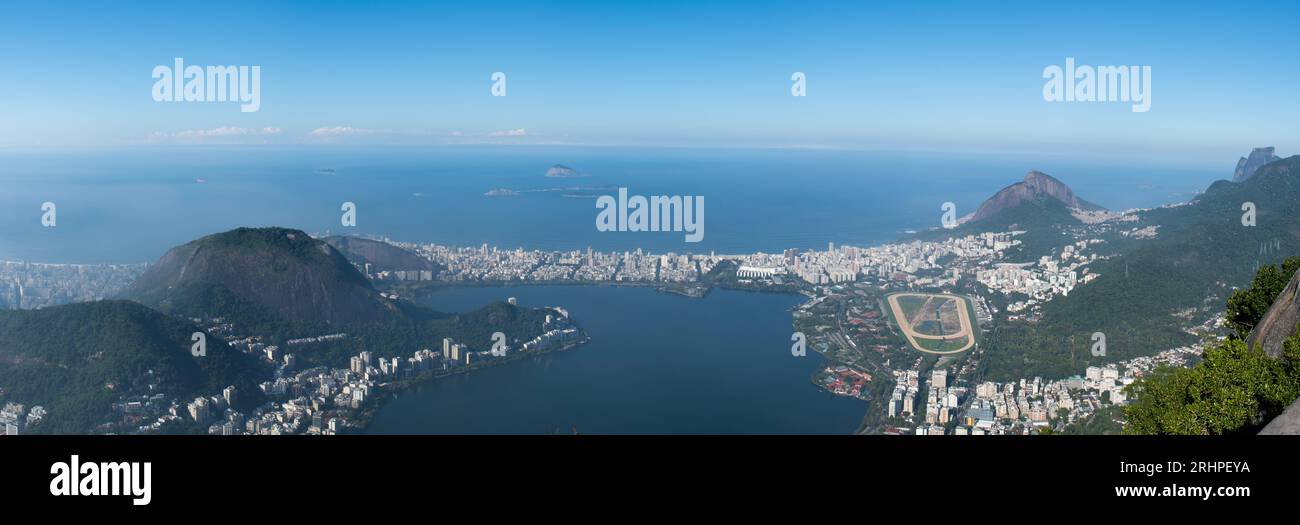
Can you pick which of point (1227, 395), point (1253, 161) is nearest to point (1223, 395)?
point (1227, 395)

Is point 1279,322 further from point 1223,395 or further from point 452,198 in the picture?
point 452,198

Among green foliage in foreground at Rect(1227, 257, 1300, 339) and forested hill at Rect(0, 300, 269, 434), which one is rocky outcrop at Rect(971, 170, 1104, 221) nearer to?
green foliage in foreground at Rect(1227, 257, 1300, 339)

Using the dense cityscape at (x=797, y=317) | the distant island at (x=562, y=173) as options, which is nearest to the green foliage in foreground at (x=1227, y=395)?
the dense cityscape at (x=797, y=317)

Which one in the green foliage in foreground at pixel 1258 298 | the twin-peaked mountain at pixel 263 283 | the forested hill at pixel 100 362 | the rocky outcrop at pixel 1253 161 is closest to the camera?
the green foliage in foreground at pixel 1258 298

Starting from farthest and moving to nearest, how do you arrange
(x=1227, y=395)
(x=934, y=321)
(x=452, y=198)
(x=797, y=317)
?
1. (x=452, y=198)
2. (x=797, y=317)
3. (x=934, y=321)
4. (x=1227, y=395)

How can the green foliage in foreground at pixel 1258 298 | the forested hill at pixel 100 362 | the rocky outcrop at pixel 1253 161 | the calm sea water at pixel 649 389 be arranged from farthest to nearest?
1. the rocky outcrop at pixel 1253 161
2. the calm sea water at pixel 649 389
3. the forested hill at pixel 100 362
4. the green foliage in foreground at pixel 1258 298

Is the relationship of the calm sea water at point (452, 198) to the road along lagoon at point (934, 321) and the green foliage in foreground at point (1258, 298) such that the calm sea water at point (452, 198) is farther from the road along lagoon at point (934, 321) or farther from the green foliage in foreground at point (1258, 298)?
the green foliage in foreground at point (1258, 298)
